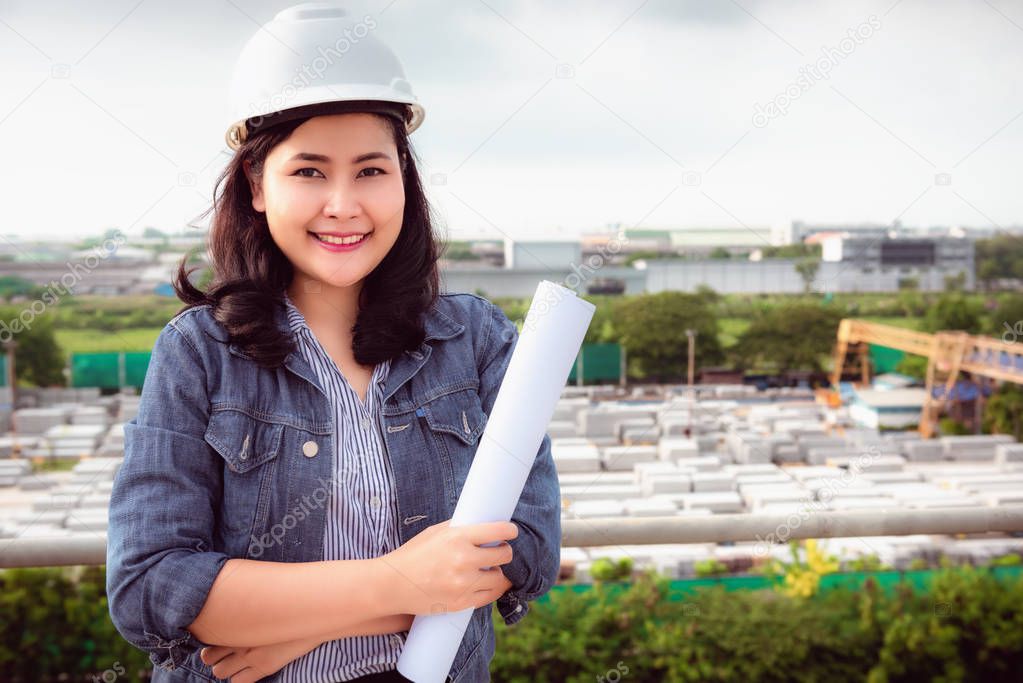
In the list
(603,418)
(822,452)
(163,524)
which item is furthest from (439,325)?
(822,452)

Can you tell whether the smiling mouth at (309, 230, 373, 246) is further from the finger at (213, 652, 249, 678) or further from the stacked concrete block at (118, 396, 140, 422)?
the stacked concrete block at (118, 396, 140, 422)

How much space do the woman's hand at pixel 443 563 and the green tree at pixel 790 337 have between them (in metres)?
25.3

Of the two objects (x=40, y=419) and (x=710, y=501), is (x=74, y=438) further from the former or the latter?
(x=710, y=501)

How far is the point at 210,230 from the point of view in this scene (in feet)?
2.94

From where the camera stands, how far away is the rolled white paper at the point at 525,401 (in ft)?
2.35

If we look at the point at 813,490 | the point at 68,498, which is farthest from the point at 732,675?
the point at 68,498

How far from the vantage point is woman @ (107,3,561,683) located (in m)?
0.72

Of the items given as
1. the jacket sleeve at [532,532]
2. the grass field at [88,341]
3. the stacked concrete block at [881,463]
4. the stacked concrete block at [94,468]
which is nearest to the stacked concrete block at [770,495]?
the stacked concrete block at [881,463]

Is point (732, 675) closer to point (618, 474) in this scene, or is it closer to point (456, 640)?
point (456, 640)

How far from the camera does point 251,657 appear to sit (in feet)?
2.49

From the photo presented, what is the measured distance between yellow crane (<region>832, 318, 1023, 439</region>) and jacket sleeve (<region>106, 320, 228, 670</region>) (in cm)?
2567

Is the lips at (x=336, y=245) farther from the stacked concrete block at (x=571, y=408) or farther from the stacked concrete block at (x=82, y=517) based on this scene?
the stacked concrete block at (x=571, y=408)

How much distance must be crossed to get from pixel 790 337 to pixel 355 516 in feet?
86.1

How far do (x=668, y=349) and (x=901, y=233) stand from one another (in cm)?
807
